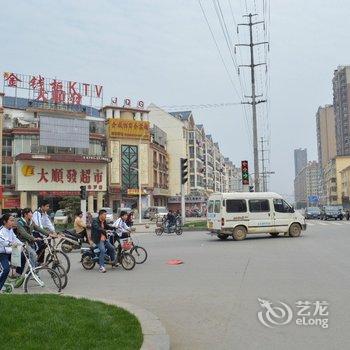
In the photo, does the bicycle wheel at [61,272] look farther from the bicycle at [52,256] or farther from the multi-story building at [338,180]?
the multi-story building at [338,180]

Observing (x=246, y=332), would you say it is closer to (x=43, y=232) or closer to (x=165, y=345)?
(x=165, y=345)

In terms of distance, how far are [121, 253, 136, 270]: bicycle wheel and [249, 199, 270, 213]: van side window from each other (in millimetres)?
10693

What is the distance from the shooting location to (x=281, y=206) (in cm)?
2384

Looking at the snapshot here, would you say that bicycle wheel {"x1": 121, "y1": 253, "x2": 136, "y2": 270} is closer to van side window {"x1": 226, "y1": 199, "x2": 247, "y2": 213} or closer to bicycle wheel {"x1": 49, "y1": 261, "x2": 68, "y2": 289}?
bicycle wheel {"x1": 49, "y1": 261, "x2": 68, "y2": 289}

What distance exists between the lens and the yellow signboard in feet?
236

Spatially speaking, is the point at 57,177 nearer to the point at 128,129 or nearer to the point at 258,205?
the point at 128,129

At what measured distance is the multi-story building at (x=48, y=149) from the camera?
203ft

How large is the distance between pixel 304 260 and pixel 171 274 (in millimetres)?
4260

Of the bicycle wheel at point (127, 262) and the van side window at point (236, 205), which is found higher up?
the van side window at point (236, 205)

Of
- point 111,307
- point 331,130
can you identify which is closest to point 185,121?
point 331,130

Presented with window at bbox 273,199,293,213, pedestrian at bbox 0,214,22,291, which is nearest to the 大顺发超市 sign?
window at bbox 273,199,293,213

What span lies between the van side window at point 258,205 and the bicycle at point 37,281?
1447 cm

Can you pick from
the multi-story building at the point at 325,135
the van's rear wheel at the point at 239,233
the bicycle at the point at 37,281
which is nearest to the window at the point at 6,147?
the van's rear wheel at the point at 239,233

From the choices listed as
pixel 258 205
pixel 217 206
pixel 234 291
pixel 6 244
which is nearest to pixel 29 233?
pixel 6 244
